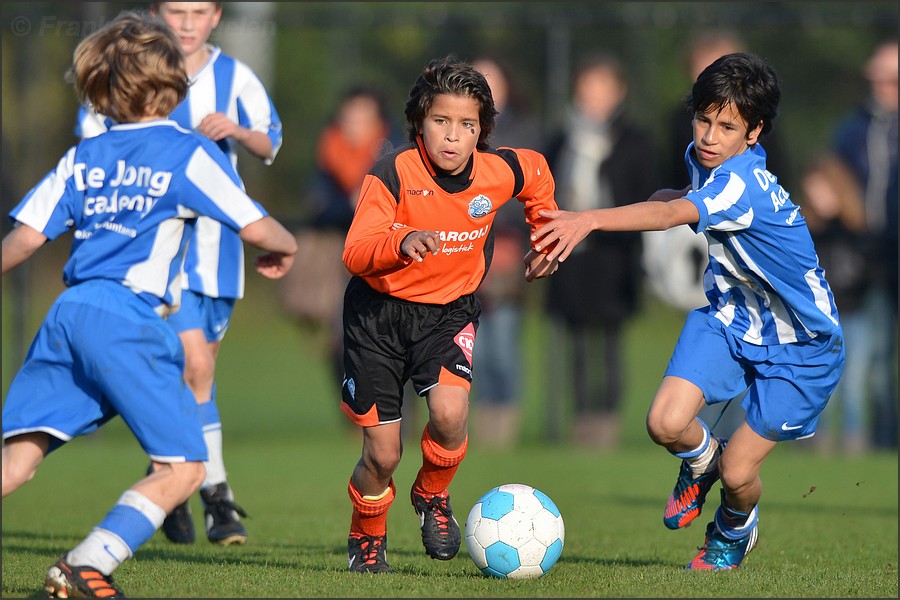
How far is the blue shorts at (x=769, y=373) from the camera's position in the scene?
4.83m

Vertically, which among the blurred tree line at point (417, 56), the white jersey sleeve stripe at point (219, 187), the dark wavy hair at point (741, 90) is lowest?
the white jersey sleeve stripe at point (219, 187)

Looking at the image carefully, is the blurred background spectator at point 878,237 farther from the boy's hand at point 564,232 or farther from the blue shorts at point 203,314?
the boy's hand at point 564,232

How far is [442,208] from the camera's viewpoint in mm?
4719

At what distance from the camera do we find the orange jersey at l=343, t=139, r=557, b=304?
462 centimetres

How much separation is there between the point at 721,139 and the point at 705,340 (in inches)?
31.4

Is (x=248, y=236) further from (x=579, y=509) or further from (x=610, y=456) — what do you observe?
(x=610, y=456)

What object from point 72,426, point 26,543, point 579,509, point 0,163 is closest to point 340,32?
point 0,163

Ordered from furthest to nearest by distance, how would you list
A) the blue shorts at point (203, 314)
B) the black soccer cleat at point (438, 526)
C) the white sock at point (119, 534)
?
1. the blue shorts at point (203, 314)
2. the black soccer cleat at point (438, 526)
3. the white sock at point (119, 534)

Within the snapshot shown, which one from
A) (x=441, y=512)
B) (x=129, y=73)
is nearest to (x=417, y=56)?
(x=441, y=512)

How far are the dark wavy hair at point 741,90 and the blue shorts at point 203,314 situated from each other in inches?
97.3

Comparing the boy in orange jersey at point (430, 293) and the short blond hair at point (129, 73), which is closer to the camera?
the short blond hair at point (129, 73)

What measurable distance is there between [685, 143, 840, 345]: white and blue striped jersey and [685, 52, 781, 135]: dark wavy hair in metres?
0.16

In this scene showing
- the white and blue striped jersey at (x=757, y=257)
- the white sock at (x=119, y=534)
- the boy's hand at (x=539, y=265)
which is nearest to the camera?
the white sock at (x=119, y=534)

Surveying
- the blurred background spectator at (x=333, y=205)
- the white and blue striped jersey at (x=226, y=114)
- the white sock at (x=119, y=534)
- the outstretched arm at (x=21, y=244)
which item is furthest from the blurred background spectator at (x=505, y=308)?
the white sock at (x=119, y=534)
